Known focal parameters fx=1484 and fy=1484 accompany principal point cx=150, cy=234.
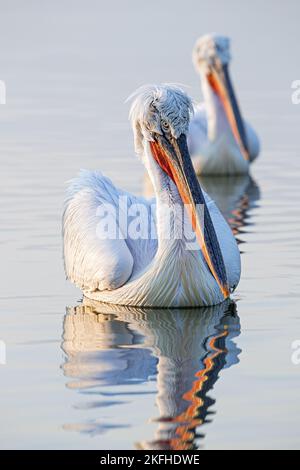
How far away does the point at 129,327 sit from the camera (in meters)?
8.23

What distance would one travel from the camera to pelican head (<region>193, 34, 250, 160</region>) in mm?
15336

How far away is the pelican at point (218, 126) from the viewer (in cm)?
1470

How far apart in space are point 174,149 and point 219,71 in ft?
23.7

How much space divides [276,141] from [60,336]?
30.0 ft

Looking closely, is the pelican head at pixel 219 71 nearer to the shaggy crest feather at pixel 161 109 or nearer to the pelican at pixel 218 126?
the pelican at pixel 218 126

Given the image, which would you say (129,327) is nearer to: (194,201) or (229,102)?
(194,201)

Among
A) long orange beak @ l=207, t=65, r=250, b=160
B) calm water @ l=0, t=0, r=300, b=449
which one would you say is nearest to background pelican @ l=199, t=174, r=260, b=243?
calm water @ l=0, t=0, r=300, b=449

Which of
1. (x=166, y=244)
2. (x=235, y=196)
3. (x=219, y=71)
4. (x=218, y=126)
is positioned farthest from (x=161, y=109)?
(x=219, y=71)

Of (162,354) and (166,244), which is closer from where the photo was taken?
(162,354)

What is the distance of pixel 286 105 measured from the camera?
66.1ft

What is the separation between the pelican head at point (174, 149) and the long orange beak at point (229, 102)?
6.44 m

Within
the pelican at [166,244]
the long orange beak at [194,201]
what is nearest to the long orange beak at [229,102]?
the pelican at [166,244]

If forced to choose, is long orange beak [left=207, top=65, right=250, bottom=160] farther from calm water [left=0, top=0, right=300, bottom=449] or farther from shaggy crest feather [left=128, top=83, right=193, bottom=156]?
shaggy crest feather [left=128, top=83, right=193, bottom=156]
